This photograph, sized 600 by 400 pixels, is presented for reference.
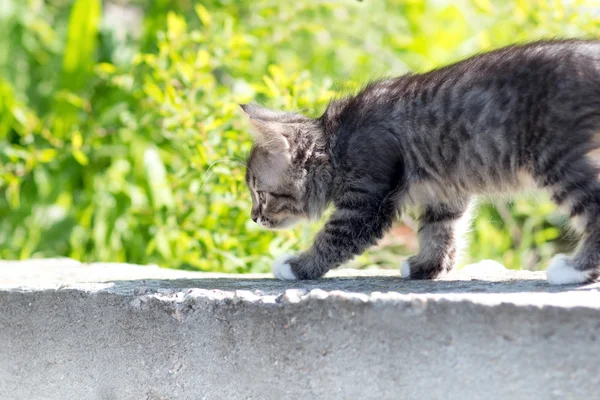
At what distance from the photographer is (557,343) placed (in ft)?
6.89

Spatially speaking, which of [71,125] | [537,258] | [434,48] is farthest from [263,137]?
[434,48]

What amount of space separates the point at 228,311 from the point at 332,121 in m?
1.05

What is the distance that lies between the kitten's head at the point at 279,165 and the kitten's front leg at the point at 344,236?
0.24m

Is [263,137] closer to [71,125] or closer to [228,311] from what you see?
[228,311]

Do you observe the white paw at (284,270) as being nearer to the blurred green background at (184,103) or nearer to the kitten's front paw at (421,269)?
the kitten's front paw at (421,269)

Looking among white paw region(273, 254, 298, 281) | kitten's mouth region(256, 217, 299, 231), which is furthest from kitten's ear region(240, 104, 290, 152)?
white paw region(273, 254, 298, 281)

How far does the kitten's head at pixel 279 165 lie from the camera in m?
3.23

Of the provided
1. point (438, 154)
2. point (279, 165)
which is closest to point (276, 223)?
point (279, 165)

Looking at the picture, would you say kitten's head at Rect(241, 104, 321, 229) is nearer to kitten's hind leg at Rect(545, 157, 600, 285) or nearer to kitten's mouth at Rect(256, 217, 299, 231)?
kitten's mouth at Rect(256, 217, 299, 231)

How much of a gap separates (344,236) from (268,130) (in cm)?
52

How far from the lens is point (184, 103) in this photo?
4285 mm

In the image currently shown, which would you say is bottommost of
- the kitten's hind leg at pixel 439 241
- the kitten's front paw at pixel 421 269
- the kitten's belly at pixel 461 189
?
the kitten's front paw at pixel 421 269

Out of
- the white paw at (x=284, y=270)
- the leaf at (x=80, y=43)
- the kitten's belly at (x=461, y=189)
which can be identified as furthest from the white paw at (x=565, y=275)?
the leaf at (x=80, y=43)

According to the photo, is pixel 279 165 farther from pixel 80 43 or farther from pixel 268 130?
pixel 80 43
